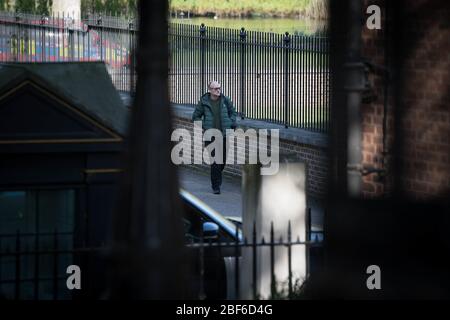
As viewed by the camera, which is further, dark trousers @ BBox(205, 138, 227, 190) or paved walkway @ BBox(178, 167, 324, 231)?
dark trousers @ BBox(205, 138, 227, 190)

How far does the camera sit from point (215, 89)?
16109 millimetres

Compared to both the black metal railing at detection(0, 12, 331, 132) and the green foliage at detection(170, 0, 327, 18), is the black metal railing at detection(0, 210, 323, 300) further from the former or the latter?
the green foliage at detection(170, 0, 327, 18)

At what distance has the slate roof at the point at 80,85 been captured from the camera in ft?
26.6

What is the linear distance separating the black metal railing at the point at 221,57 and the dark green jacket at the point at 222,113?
1114 mm

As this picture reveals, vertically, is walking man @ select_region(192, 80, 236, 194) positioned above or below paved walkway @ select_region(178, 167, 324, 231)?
above

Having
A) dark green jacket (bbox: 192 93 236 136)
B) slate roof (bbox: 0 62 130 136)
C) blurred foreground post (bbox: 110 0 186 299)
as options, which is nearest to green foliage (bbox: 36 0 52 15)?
dark green jacket (bbox: 192 93 236 136)

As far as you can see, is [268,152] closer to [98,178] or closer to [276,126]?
[276,126]

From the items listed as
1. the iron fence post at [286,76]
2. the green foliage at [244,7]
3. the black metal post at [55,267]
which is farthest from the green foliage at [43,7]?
the black metal post at [55,267]

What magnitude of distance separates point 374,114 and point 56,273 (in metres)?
3.32

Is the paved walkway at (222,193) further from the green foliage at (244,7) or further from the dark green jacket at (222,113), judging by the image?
the green foliage at (244,7)

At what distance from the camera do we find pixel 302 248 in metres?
8.99

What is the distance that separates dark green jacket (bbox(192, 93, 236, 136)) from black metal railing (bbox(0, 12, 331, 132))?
111 centimetres

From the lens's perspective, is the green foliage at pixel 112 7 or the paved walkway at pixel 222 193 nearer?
the paved walkway at pixel 222 193

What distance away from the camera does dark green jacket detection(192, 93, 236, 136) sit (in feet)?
53.5
